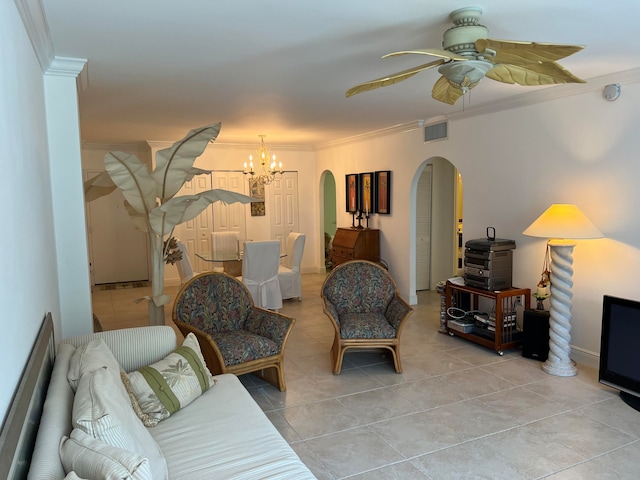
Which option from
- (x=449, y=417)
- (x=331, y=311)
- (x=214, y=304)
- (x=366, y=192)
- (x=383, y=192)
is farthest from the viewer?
(x=366, y=192)

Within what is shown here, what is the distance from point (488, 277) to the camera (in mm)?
4617

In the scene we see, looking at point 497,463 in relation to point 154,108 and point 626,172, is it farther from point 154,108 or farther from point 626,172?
point 154,108

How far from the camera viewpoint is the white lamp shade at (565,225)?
3.74m

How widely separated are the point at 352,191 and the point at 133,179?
15.5 feet

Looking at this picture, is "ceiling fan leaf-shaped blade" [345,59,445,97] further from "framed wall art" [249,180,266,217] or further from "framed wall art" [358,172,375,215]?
"framed wall art" [249,180,266,217]

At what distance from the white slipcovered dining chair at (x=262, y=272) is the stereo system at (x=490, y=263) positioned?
256 cm

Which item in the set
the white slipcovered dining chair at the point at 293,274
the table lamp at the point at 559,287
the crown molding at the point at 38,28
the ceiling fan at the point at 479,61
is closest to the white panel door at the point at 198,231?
the white slipcovered dining chair at the point at 293,274

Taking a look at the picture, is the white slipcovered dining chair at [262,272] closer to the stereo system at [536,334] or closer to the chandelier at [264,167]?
the chandelier at [264,167]

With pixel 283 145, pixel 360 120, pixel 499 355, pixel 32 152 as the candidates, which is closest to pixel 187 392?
pixel 32 152

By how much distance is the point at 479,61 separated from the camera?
2338mm

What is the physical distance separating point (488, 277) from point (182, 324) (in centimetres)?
297

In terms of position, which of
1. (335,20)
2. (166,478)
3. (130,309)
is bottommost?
(130,309)

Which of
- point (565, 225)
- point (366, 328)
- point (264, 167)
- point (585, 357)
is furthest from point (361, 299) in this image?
point (264, 167)

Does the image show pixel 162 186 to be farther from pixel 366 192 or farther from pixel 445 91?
pixel 366 192
